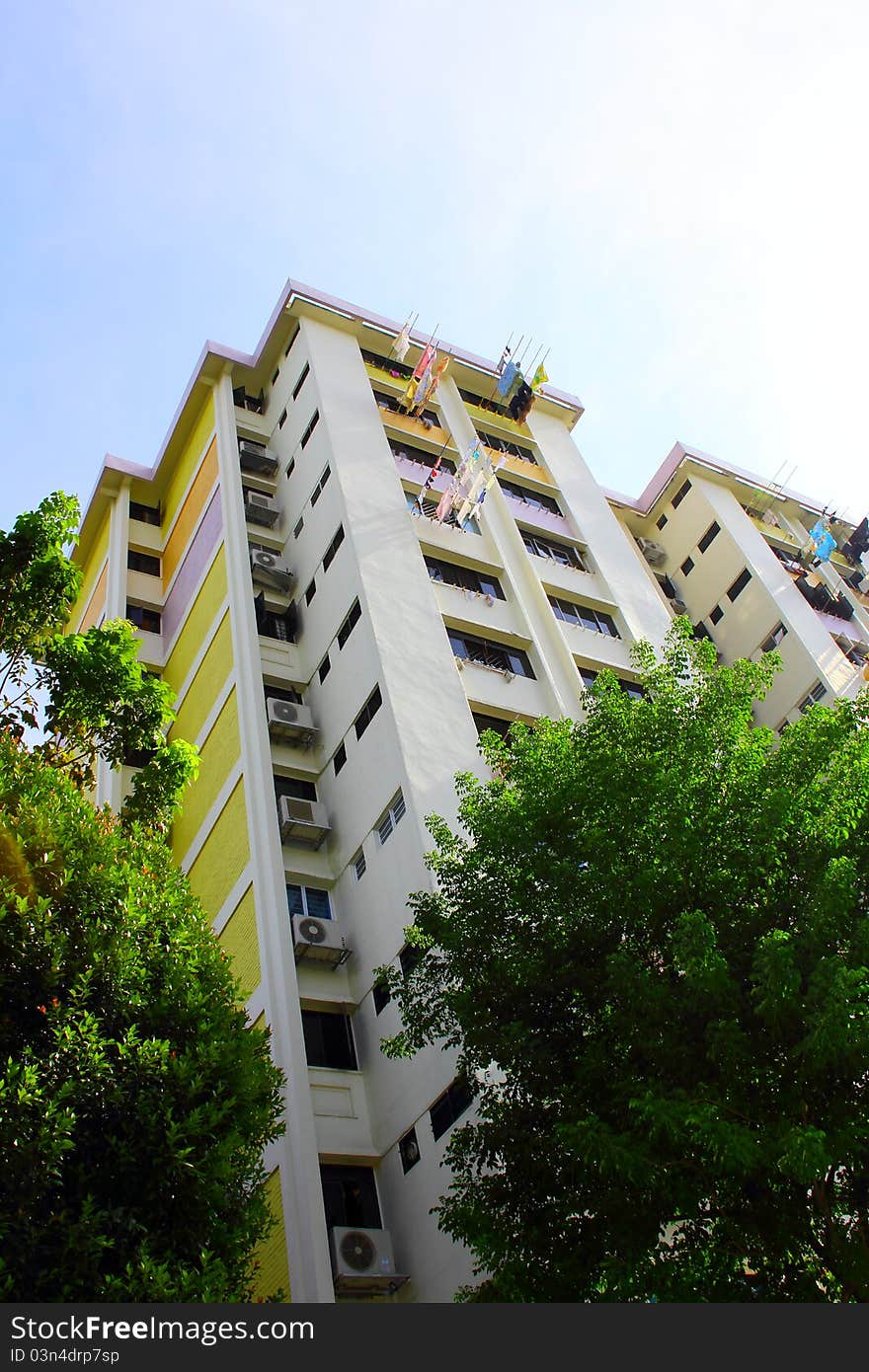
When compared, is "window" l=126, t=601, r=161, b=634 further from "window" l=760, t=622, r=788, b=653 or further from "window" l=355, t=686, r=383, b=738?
"window" l=760, t=622, r=788, b=653

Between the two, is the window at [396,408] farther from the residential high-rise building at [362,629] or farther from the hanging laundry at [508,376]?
the hanging laundry at [508,376]

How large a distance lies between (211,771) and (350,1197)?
885 centimetres

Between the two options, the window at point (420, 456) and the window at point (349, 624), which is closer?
the window at point (349, 624)

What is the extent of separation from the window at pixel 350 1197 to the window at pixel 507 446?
20039 mm

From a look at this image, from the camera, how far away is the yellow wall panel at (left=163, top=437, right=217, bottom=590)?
26859 mm

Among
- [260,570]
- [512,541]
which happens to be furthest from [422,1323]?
[512,541]

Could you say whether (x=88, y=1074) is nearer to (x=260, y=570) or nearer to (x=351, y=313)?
(x=260, y=570)

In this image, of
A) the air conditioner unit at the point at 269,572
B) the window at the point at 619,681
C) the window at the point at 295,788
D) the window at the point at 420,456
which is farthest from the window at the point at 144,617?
the window at the point at 619,681

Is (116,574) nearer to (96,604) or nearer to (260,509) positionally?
(96,604)

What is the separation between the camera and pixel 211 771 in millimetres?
20812

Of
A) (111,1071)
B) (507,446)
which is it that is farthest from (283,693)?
(111,1071)

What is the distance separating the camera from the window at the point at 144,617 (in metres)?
26.5

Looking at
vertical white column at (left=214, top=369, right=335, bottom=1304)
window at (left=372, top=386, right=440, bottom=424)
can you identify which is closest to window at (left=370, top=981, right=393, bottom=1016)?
vertical white column at (left=214, top=369, right=335, bottom=1304)

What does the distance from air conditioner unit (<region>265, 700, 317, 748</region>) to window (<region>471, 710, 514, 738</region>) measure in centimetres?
310
